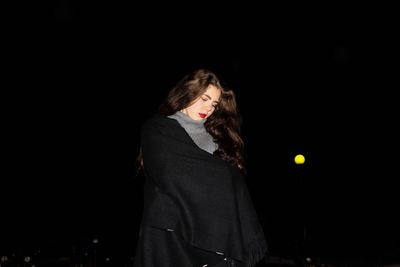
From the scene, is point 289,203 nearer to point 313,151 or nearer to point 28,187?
point 313,151

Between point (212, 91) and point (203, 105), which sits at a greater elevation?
point (212, 91)

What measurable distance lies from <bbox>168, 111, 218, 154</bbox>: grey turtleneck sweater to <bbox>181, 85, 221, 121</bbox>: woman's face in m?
0.05

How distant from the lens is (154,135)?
3.20 metres

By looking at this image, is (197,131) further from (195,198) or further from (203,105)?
(195,198)

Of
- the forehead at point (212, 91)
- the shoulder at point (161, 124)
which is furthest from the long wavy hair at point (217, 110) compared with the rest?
the shoulder at point (161, 124)

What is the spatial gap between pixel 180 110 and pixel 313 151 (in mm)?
46847

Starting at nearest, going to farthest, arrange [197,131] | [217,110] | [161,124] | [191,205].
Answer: [191,205] → [161,124] → [197,131] → [217,110]

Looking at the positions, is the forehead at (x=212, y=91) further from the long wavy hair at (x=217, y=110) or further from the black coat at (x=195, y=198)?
the black coat at (x=195, y=198)

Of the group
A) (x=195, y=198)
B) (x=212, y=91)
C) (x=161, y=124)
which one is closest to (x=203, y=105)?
(x=212, y=91)

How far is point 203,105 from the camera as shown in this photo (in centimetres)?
350

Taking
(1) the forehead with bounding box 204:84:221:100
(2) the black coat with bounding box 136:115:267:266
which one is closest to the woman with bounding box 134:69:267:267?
(2) the black coat with bounding box 136:115:267:266

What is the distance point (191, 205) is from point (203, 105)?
85cm

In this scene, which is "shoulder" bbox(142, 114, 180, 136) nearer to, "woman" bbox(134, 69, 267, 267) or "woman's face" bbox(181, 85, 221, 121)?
"woman" bbox(134, 69, 267, 267)

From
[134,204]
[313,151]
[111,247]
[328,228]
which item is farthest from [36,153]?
[313,151]
